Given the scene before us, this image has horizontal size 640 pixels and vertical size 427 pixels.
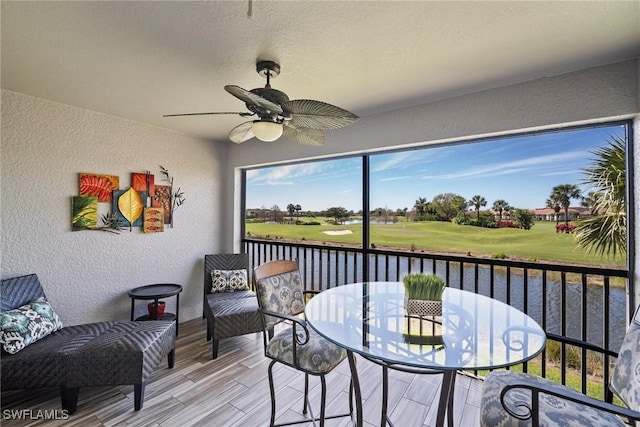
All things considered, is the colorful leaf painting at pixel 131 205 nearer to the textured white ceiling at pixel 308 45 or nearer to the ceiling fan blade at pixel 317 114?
the textured white ceiling at pixel 308 45

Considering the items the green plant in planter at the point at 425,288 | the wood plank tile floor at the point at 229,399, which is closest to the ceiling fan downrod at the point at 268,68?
the green plant in planter at the point at 425,288

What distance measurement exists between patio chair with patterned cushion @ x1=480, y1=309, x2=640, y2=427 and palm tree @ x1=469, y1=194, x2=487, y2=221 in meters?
1.27

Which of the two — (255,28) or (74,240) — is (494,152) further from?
(74,240)

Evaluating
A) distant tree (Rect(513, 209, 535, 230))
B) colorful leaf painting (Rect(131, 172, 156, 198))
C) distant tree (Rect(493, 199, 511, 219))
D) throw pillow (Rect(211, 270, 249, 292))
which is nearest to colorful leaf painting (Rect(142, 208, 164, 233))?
colorful leaf painting (Rect(131, 172, 156, 198))

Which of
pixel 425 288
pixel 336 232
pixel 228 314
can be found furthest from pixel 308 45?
pixel 228 314

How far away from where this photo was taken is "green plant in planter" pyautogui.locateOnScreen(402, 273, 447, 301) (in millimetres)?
1554

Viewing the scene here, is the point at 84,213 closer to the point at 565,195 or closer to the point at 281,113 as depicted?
the point at 281,113

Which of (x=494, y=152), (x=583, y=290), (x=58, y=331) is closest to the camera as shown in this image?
(x=583, y=290)

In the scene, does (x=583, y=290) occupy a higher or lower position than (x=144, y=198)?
lower

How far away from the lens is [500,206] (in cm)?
240

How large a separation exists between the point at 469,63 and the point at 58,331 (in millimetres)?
3936

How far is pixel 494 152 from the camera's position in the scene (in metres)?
2.49

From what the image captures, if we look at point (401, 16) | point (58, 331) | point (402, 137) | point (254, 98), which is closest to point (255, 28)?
point (254, 98)

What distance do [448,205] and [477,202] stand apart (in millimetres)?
255
